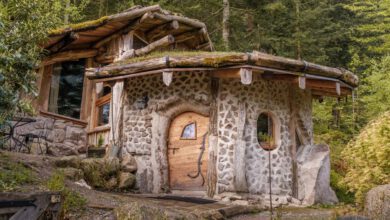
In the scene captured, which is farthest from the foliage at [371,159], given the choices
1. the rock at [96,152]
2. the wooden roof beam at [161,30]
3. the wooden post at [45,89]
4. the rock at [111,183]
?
the wooden post at [45,89]

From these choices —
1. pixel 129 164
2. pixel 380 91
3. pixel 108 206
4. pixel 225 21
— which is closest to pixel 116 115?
pixel 129 164

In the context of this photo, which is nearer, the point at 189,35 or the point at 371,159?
the point at 371,159

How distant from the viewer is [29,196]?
13.0ft

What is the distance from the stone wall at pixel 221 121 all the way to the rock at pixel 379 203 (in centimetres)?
366

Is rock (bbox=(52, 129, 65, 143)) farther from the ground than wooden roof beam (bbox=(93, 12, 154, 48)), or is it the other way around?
wooden roof beam (bbox=(93, 12, 154, 48))

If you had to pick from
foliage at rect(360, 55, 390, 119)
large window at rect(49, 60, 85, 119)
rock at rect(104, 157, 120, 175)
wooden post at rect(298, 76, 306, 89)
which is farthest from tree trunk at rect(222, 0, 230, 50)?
rock at rect(104, 157, 120, 175)

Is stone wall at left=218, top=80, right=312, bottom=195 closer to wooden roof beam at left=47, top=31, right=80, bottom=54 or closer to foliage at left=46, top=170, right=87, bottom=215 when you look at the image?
foliage at left=46, top=170, right=87, bottom=215

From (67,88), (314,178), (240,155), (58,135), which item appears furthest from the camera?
(67,88)

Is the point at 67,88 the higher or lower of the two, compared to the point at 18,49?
higher

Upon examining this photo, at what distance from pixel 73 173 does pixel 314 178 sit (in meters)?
5.34

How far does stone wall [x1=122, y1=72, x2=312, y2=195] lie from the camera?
28.7ft

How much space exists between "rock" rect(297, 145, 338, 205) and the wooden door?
92.7 inches

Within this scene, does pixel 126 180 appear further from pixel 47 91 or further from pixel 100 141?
pixel 47 91

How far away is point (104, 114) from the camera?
36.3 feet
